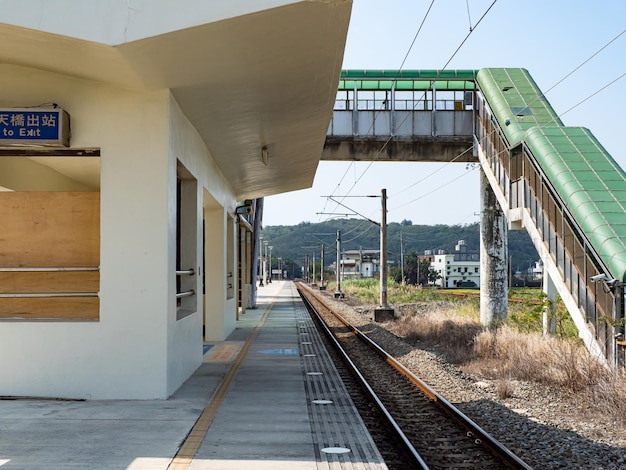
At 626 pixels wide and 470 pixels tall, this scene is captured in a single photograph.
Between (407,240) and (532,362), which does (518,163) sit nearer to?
(532,362)

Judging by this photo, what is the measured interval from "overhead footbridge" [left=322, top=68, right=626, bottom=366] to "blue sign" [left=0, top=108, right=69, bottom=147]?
28.0ft

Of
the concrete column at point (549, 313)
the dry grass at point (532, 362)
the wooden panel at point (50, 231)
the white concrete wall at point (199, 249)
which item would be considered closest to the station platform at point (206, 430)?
the white concrete wall at point (199, 249)

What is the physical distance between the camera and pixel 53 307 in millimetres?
9766

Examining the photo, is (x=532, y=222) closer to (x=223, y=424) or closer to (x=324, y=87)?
(x=324, y=87)

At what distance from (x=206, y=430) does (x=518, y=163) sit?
1229cm

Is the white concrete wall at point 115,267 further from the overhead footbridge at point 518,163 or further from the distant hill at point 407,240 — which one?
the distant hill at point 407,240

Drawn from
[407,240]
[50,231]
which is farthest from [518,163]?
[407,240]

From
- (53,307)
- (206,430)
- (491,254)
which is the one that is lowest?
(206,430)

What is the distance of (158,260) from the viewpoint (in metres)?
9.14

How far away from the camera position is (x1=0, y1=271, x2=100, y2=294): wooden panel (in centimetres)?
980

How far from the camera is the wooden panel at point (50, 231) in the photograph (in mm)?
9852

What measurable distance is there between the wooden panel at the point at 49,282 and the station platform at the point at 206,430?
5.45ft

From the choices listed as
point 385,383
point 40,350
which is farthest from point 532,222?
point 40,350

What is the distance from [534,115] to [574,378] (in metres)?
10.4
